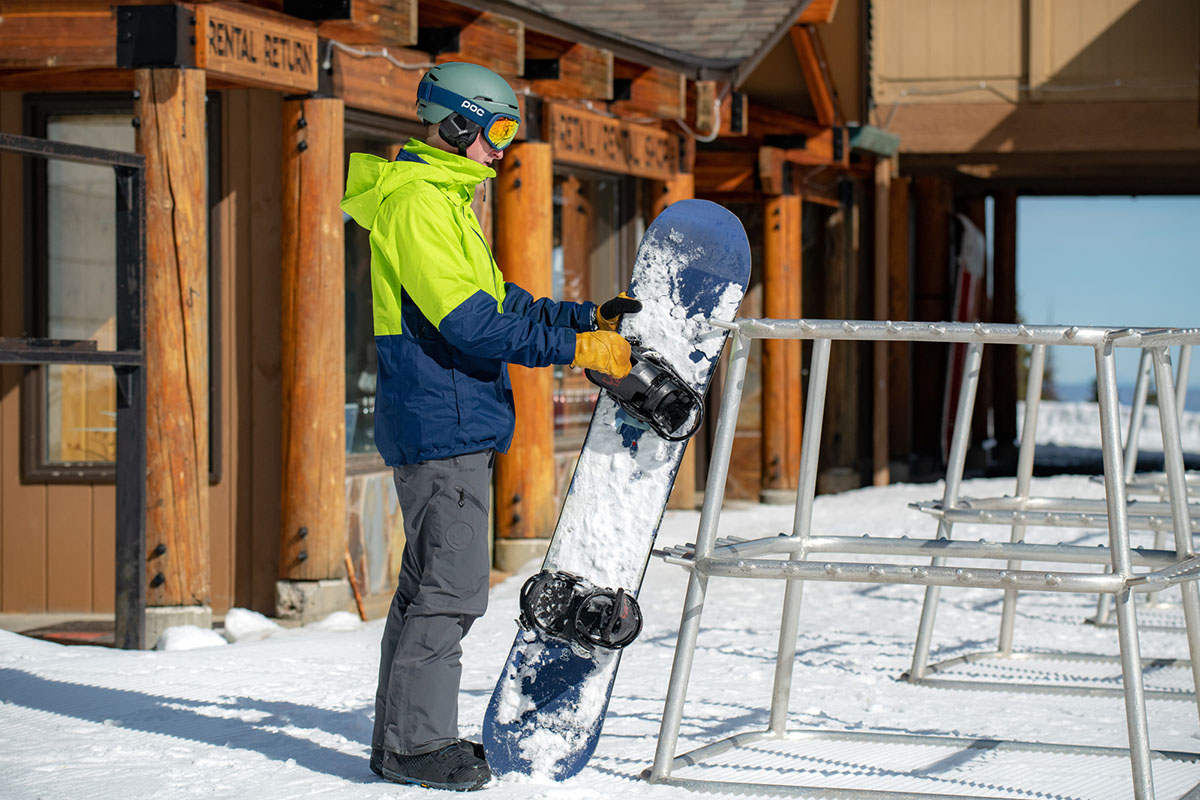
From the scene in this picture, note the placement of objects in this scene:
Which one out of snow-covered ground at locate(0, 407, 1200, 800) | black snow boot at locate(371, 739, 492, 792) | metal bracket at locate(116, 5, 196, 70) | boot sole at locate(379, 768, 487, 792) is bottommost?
snow-covered ground at locate(0, 407, 1200, 800)

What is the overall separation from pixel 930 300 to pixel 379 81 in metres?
7.77

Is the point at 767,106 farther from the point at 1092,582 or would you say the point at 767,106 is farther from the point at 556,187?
the point at 1092,582

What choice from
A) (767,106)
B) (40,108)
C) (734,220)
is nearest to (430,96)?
(734,220)

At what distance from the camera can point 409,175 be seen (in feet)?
10.2

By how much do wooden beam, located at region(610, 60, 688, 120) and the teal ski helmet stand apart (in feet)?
16.5

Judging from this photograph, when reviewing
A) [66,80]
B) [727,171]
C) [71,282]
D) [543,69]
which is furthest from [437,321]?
[727,171]

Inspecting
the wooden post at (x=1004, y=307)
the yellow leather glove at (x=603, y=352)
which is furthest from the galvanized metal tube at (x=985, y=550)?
the wooden post at (x=1004, y=307)

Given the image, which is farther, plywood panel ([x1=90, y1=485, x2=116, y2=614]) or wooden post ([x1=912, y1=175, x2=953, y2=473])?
wooden post ([x1=912, y1=175, x2=953, y2=473])

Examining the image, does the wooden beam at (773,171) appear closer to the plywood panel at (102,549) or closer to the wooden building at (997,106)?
the wooden building at (997,106)

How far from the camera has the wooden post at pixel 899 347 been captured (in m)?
12.7

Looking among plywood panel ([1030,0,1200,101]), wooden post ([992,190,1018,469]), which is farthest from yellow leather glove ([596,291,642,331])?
wooden post ([992,190,1018,469])

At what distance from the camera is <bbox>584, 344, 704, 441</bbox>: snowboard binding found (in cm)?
314

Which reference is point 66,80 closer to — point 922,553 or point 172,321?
point 172,321

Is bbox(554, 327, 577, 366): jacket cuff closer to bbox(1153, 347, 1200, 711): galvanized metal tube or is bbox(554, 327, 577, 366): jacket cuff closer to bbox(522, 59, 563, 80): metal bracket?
bbox(1153, 347, 1200, 711): galvanized metal tube
